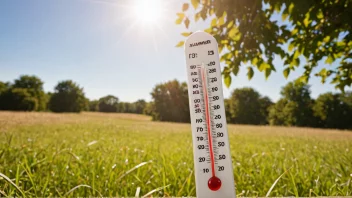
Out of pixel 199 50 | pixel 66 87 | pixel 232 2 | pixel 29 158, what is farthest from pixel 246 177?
pixel 66 87

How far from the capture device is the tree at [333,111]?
71.8 meters

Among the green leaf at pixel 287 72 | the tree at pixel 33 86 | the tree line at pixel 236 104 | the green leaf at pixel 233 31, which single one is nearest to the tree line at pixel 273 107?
the tree line at pixel 236 104

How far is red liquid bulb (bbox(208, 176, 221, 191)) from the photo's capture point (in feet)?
5.18

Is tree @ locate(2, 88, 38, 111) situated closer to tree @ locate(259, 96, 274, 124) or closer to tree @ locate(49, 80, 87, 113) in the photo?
tree @ locate(49, 80, 87, 113)

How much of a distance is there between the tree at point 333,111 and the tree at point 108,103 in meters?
104

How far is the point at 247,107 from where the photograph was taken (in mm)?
89875

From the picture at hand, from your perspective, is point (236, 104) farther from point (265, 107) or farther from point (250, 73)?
point (250, 73)

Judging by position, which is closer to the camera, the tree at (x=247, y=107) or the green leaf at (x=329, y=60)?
the green leaf at (x=329, y=60)

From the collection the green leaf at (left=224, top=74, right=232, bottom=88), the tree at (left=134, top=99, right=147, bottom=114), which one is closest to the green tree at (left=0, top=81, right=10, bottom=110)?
the tree at (left=134, top=99, right=147, bottom=114)

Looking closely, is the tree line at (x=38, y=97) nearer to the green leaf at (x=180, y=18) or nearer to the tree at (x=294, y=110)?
the tree at (x=294, y=110)

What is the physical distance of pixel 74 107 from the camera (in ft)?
325

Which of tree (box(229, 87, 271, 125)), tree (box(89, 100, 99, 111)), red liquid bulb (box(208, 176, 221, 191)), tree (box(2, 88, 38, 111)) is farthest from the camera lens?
tree (box(89, 100, 99, 111))

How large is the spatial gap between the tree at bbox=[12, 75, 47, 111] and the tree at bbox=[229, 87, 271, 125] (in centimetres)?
8368

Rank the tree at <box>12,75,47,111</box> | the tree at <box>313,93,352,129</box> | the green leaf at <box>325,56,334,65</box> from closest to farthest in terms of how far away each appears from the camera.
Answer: the green leaf at <box>325,56,334,65</box> → the tree at <box>313,93,352,129</box> → the tree at <box>12,75,47,111</box>
